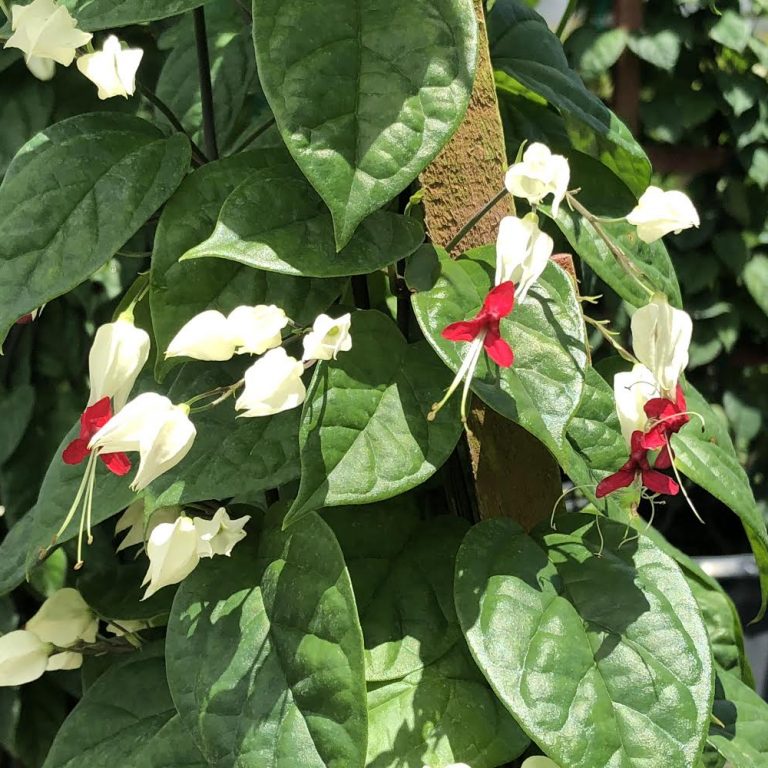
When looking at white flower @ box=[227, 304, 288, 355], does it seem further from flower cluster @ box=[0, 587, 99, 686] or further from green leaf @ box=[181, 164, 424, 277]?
flower cluster @ box=[0, 587, 99, 686]

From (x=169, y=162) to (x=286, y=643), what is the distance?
0.87 feet

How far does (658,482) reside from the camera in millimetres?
468

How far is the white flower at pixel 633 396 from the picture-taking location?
1.54 ft

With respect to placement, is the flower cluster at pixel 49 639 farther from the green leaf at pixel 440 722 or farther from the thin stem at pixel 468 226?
the thin stem at pixel 468 226

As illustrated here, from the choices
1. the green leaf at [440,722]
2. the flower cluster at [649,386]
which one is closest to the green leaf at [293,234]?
the flower cluster at [649,386]

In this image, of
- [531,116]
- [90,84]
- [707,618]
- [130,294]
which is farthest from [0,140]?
[707,618]

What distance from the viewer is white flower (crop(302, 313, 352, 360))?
0.45m

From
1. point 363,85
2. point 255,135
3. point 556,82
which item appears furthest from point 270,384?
point 556,82

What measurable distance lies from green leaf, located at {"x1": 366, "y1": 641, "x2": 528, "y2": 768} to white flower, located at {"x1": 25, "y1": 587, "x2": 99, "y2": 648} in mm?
238

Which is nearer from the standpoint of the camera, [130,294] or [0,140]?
[130,294]

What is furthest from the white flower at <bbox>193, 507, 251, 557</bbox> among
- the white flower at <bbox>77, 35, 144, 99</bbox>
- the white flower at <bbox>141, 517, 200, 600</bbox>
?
the white flower at <bbox>77, 35, 144, 99</bbox>

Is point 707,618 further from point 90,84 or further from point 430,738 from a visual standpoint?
point 90,84

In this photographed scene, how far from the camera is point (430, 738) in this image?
1.72ft

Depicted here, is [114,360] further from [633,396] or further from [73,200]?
[633,396]
